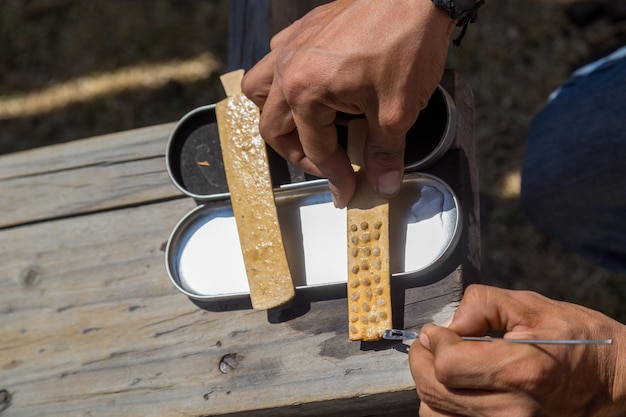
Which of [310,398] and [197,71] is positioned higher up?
[197,71]

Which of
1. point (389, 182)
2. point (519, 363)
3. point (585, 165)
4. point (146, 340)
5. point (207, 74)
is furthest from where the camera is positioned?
point (207, 74)

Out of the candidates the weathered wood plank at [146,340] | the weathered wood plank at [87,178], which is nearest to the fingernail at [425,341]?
the weathered wood plank at [146,340]

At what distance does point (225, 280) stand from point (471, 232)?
1.41ft

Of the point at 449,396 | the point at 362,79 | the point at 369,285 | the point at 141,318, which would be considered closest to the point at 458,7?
the point at 362,79

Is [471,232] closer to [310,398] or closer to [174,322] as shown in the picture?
[310,398]

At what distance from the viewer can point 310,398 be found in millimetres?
1068

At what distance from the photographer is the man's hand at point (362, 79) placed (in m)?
0.94

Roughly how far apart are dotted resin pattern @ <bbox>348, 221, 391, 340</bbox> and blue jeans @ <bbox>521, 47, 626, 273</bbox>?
1.82 feet

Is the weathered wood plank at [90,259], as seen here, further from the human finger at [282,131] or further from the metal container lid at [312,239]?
the human finger at [282,131]

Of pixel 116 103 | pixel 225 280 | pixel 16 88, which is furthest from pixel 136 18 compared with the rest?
pixel 225 280

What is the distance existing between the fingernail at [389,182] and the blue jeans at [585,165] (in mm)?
517

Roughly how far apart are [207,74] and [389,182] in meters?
1.61

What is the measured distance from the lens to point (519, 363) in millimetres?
835

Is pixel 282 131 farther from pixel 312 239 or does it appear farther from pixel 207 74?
pixel 207 74
